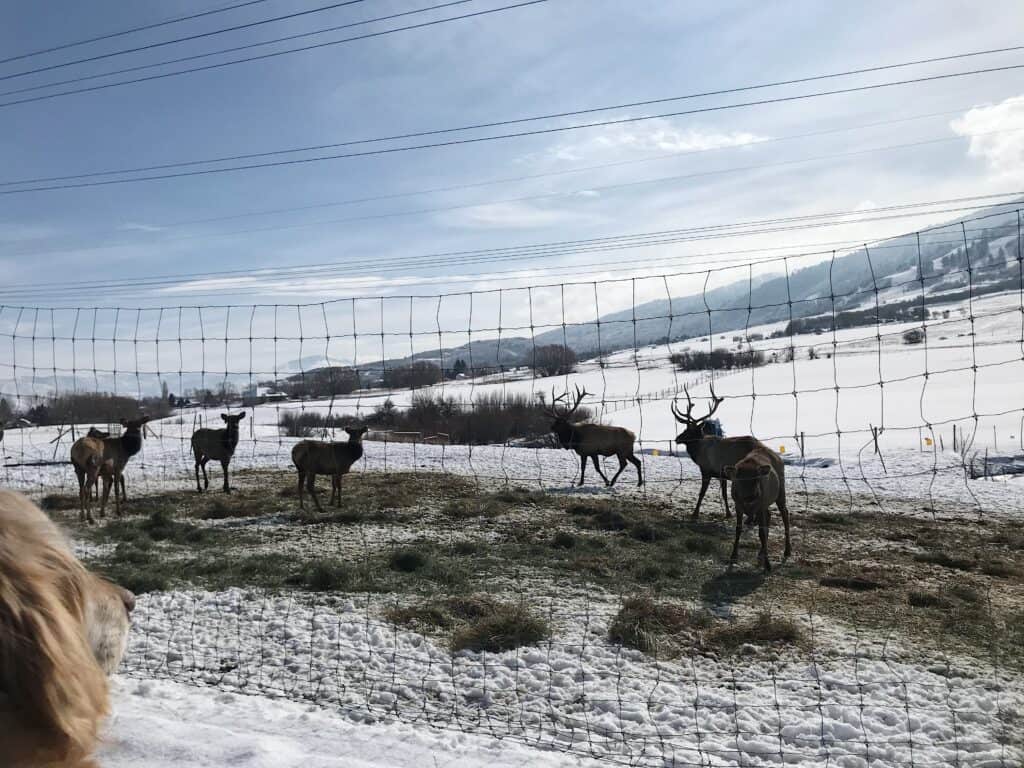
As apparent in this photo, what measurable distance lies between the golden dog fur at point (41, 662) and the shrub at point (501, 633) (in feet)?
16.1

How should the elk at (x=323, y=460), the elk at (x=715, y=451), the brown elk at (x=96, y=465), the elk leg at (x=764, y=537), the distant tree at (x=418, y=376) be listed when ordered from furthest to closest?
1. the distant tree at (x=418, y=376)
2. the elk at (x=323, y=460)
3. the brown elk at (x=96, y=465)
4. the elk at (x=715, y=451)
5. the elk leg at (x=764, y=537)

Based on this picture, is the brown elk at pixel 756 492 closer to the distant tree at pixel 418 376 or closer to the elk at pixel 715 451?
the elk at pixel 715 451

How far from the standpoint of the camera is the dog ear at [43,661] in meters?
0.88

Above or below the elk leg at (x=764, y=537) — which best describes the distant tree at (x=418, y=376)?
above

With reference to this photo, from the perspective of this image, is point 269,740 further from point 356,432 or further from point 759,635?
point 356,432

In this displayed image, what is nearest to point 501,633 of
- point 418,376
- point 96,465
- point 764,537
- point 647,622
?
point 647,622

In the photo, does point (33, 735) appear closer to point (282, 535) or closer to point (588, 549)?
point (588, 549)

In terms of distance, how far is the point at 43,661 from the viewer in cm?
89

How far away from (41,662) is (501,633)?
5.22m

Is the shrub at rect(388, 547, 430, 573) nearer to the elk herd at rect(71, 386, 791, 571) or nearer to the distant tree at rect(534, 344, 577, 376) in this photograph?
the elk herd at rect(71, 386, 791, 571)

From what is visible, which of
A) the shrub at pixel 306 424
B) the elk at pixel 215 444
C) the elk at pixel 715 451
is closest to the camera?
the elk at pixel 715 451

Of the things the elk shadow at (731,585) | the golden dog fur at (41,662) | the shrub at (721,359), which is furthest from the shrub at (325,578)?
the shrub at (721,359)

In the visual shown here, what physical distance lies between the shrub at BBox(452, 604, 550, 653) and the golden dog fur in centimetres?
492

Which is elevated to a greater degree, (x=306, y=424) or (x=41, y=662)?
(x=41, y=662)
